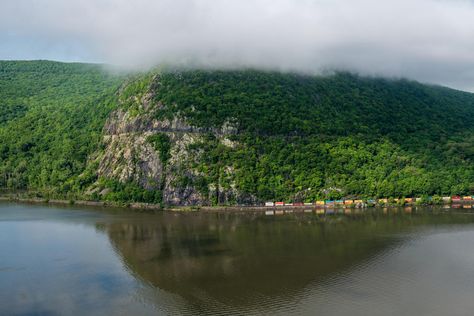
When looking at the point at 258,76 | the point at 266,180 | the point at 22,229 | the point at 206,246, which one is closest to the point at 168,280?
the point at 206,246

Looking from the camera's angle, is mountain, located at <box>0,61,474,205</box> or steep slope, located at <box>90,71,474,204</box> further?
mountain, located at <box>0,61,474,205</box>

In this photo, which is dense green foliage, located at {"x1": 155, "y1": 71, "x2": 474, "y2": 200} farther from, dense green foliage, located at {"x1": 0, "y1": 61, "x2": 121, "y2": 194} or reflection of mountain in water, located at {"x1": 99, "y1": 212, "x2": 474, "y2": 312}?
dense green foliage, located at {"x1": 0, "y1": 61, "x2": 121, "y2": 194}

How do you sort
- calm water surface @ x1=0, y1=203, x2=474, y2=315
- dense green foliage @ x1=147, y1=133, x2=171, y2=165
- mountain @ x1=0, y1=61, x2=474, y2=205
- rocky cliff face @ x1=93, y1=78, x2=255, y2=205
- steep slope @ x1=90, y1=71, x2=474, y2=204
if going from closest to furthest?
calm water surface @ x1=0, y1=203, x2=474, y2=315 < rocky cliff face @ x1=93, y1=78, x2=255, y2=205 < steep slope @ x1=90, y1=71, x2=474, y2=204 < mountain @ x1=0, y1=61, x2=474, y2=205 < dense green foliage @ x1=147, y1=133, x2=171, y2=165

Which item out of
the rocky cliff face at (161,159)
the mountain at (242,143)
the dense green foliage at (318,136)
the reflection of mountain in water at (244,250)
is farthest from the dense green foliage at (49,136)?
the reflection of mountain in water at (244,250)

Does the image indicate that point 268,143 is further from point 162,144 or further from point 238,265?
point 238,265

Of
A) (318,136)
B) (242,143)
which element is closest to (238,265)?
(242,143)

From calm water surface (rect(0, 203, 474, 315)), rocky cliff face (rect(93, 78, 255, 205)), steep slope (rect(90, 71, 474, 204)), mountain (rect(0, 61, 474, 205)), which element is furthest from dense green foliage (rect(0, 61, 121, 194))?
calm water surface (rect(0, 203, 474, 315))
